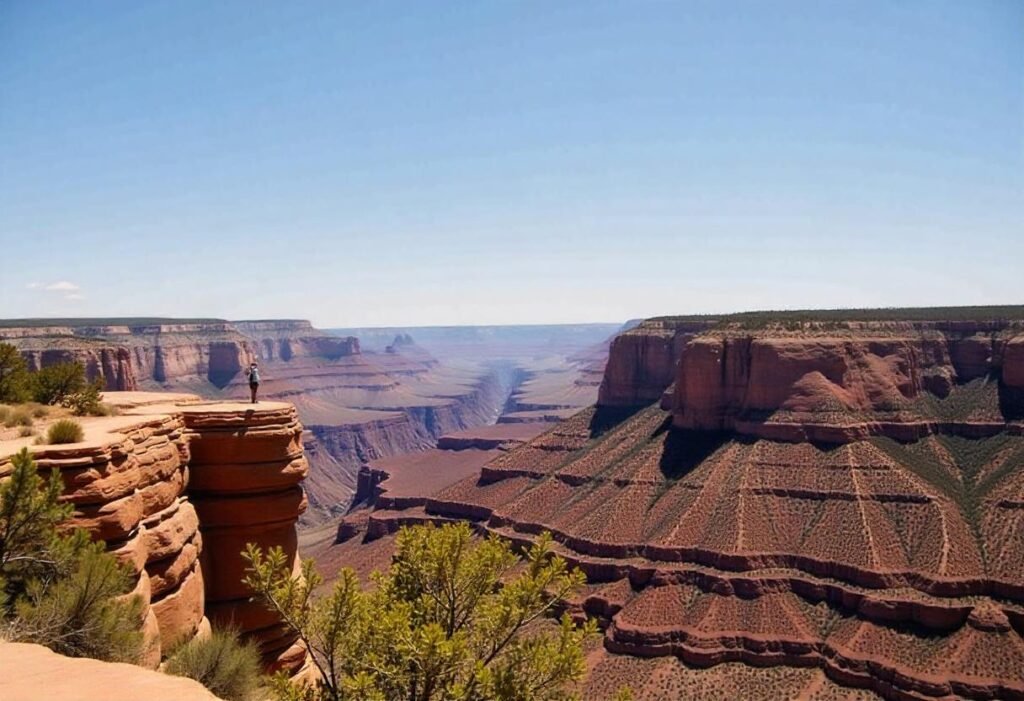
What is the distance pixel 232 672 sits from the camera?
15297 mm

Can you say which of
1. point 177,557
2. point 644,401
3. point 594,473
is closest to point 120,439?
point 177,557

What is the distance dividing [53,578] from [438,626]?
652cm

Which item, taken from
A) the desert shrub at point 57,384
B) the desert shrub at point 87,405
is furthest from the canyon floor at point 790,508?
the desert shrub at point 87,405

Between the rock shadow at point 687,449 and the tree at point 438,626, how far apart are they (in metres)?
59.1

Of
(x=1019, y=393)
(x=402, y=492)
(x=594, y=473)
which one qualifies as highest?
(x=1019, y=393)

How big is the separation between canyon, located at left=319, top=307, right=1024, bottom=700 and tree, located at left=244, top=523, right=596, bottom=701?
117ft

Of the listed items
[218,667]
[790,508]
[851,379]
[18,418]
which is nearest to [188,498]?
[18,418]

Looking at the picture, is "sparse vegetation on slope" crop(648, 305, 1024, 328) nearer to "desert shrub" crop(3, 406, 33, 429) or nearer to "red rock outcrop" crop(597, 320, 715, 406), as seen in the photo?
"red rock outcrop" crop(597, 320, 715, 406)

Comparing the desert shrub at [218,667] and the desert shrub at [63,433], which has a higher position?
the desert shrub at [63,433]

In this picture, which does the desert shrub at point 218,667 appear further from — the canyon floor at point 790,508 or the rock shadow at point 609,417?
the rock shadow at point 609,417

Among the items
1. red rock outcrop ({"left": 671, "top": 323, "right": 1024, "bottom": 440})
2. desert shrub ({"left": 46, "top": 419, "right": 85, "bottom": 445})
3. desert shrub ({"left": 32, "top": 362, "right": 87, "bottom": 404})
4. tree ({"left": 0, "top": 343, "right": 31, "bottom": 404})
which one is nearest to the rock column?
desert shrub ({"left": 46, "top": 419, "right": 85, "bottom": 445})

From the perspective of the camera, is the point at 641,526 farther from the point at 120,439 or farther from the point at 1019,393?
the point at 120,439

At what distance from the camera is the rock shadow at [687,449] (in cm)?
7362

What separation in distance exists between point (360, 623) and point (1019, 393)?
71798mm
